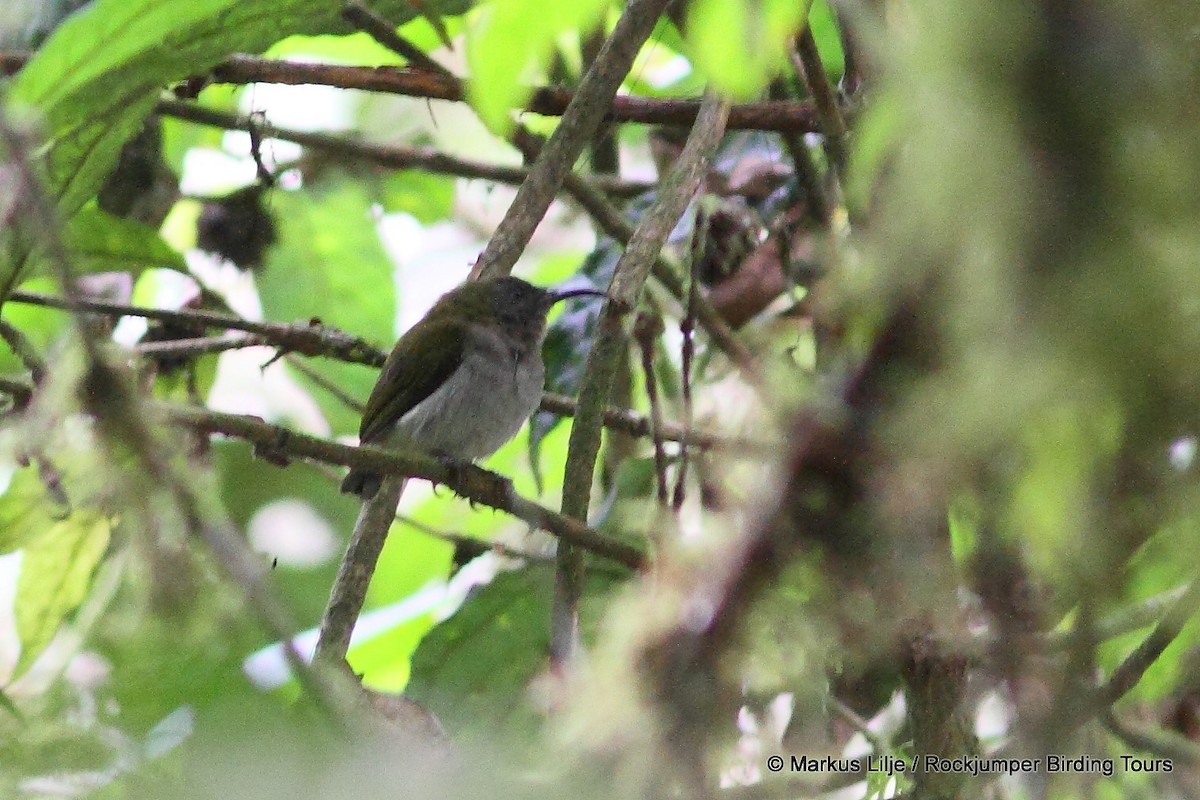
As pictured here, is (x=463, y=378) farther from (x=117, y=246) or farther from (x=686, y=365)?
(x=686, y=365)

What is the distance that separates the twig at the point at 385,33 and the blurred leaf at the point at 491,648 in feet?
4.53

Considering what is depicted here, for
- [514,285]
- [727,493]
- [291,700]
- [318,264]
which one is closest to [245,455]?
[318,264]

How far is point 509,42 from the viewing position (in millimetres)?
1209

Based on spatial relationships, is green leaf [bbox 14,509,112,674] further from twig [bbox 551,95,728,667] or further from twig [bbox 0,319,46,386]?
twig [bbox 551,95,728,667]

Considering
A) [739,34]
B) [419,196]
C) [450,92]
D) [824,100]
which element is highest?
[419,196]

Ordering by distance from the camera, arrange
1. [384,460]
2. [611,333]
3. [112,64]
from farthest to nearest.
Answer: [611,333] → [384,460] → [112,64]

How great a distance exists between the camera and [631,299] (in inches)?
116

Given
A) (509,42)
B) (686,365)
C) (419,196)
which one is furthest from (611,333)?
(419,196)

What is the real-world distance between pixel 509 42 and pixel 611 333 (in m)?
1.77

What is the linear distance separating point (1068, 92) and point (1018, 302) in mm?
151

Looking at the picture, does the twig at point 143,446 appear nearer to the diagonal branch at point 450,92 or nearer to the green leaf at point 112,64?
the green leaf at point 112,64

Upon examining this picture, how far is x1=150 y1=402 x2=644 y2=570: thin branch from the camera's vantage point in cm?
210

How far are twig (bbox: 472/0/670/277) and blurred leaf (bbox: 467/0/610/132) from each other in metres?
1.57

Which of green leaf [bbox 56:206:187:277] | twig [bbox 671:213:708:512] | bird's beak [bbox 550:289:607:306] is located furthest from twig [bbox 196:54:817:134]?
bird's beak [bbox 550:289:607:306]
